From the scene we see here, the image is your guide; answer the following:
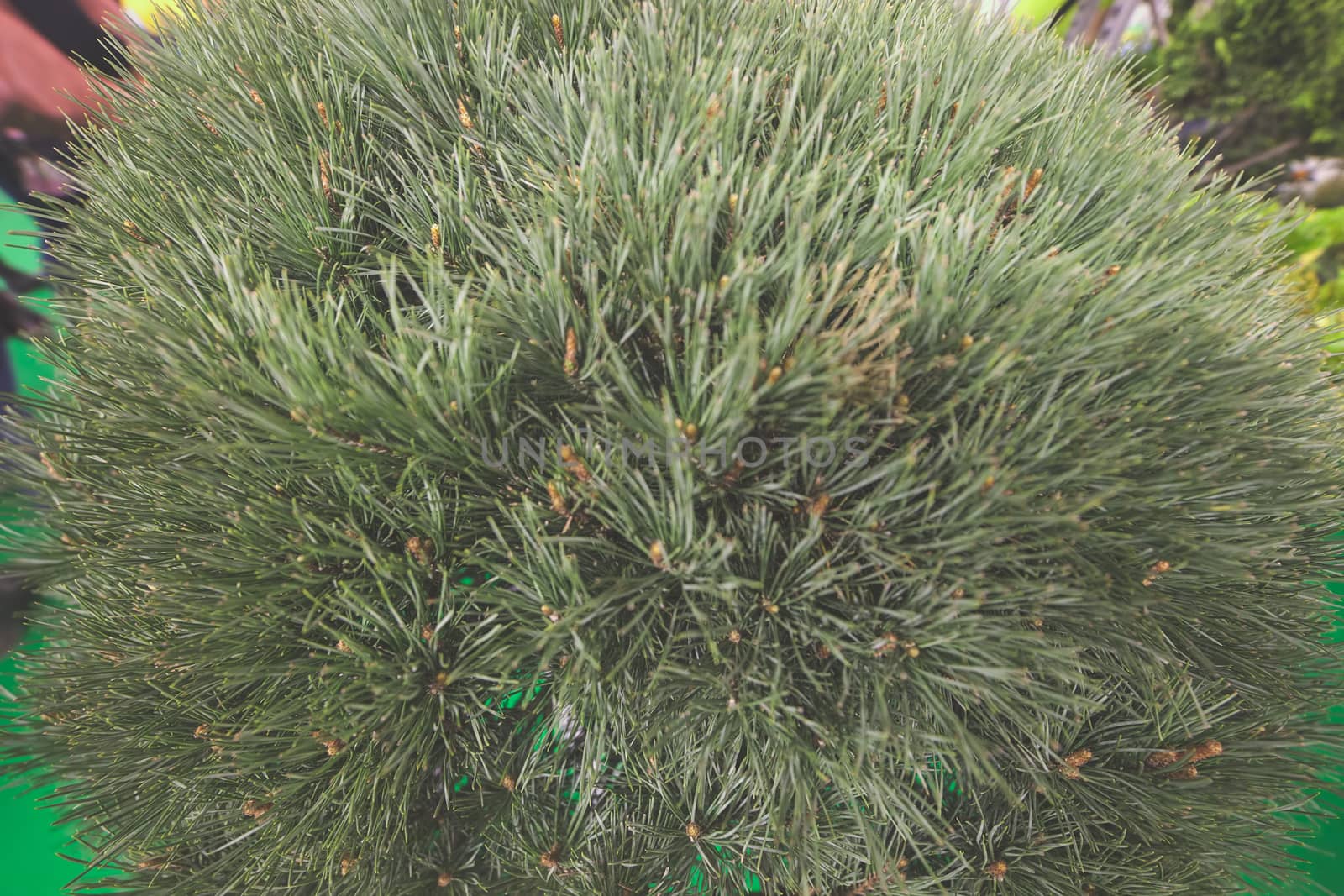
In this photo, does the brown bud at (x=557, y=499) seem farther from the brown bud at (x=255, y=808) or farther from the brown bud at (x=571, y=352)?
the brown bud at (x=255, y=808)

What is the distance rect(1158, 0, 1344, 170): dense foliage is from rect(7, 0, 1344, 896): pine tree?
1.05m

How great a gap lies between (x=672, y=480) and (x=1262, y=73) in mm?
1412

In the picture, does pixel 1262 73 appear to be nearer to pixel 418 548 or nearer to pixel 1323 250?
pixel 1323 250

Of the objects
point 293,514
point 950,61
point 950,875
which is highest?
point 950,61

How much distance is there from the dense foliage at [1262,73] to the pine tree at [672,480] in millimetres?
1052

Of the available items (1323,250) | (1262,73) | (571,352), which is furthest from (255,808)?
(1262,73)

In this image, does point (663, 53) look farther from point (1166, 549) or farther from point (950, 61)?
point (1166, 549)

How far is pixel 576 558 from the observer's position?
29cm

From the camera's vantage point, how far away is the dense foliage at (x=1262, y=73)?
108 cm

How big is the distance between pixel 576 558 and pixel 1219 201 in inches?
17.1

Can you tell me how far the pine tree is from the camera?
0.28 m

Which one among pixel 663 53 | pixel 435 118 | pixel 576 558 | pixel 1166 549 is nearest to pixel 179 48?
pixel 435 118

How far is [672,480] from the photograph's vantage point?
0.30 metres

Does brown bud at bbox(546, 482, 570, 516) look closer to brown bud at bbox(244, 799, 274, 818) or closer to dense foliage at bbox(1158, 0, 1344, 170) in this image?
brown bud at bbox(244, 799, 274, 818)
